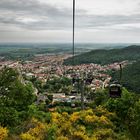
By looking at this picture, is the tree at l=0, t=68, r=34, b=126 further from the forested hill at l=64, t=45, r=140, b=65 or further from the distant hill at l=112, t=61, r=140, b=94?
the forested hill at l=64, t=45, r=140, b=65

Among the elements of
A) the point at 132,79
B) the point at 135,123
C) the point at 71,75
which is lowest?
the point at 71,75

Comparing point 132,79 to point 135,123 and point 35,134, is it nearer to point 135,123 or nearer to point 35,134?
point 135,123

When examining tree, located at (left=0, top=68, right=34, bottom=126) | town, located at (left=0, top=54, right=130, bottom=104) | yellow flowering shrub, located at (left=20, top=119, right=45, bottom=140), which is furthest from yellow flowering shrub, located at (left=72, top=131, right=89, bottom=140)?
town, located at (left=0, top=54, right=130, bottom=104)

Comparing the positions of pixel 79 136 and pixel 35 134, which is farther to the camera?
pixel 79 136

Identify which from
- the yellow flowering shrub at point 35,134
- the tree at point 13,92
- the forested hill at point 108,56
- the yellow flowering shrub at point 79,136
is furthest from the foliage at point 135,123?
the forested hill at point 108,56

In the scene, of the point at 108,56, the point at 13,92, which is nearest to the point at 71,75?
the point at 108,56

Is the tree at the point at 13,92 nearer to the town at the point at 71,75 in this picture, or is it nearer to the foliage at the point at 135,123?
the town at the point at 71,75

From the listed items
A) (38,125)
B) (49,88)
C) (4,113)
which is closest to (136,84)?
(49,88)

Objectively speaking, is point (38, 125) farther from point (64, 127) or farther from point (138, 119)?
point (138, 119)
